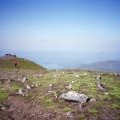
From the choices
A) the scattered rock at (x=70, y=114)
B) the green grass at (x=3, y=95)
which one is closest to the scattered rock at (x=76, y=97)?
the scattered rock at (x=70, y=114)

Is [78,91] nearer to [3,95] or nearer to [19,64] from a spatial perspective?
[3,95]

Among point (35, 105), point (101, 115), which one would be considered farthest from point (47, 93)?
point (101, 115)

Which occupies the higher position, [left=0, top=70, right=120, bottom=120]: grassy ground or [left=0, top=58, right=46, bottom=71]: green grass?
[left=0, top=58, right=46, bottom=71]: green grass

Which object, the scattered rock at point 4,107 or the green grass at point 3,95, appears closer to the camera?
the scattered rock at point 4,107

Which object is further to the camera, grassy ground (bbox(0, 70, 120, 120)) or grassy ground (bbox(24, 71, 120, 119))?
grassy ground (bbox(24, 71, 120, 119))

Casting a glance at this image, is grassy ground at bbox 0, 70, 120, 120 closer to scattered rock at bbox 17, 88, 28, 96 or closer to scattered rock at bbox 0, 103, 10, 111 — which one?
scattered rock at bbox 17, 88, 28, 96

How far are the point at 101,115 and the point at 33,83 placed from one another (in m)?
18.5

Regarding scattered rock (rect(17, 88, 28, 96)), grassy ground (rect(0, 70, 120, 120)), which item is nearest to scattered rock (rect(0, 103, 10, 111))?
grassy ground (rect(0, 70, 120, 120))

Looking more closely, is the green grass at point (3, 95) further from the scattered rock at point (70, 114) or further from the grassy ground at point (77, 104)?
the scattered rock at point (70, 114)

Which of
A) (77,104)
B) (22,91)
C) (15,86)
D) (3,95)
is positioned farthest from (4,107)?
(15,86)

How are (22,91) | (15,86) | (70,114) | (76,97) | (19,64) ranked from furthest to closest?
(19,64)
(15,86)
(22,91)
(76,97)
(70,114)

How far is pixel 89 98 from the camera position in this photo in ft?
92.1

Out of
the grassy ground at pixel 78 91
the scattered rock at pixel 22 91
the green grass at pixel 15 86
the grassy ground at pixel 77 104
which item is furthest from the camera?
the green grass at pixel 15 86

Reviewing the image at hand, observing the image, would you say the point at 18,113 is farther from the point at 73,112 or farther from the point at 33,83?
the point at 33,83
